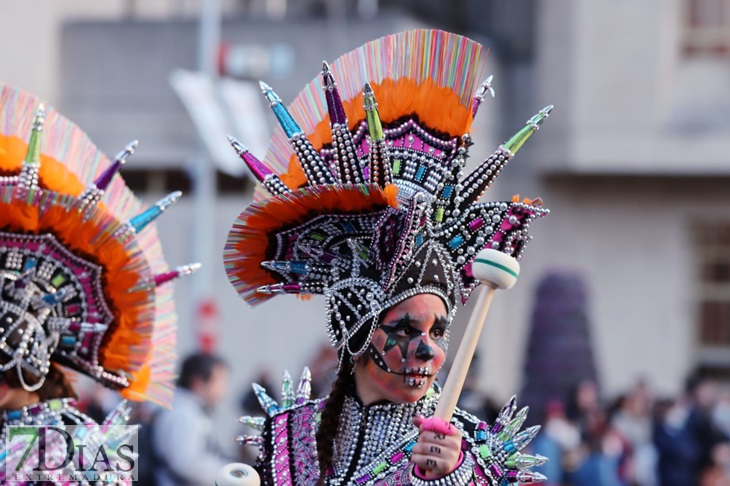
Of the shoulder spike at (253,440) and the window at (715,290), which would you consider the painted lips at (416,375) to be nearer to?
the shoulder spike at (253,440)

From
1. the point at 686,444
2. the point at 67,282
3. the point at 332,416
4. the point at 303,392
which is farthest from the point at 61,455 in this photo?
the point at 686,444

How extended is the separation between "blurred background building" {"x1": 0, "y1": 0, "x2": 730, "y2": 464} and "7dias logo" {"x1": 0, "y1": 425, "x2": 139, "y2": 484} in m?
11.0

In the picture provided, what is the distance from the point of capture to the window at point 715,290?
18.3m

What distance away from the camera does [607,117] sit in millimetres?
17781

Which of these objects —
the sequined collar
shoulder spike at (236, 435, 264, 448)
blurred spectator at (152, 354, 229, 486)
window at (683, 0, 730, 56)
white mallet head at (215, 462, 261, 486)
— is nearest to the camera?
white mallet head at (215, 462, 261, 486)

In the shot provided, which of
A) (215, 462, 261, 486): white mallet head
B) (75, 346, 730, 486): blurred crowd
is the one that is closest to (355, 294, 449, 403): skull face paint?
(215, 462, 261, 486): white mallet head

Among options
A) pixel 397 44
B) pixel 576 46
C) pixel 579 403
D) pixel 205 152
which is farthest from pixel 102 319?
pixel 576 46

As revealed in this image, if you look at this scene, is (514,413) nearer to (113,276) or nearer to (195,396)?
(113,276)

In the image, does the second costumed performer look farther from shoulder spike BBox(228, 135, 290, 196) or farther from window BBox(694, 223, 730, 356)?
window BBox(694, 223, 730, 356)

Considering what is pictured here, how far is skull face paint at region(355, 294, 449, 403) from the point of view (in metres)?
4.05

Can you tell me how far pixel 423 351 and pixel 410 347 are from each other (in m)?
0.04

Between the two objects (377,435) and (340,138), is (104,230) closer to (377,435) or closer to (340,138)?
(340,138)

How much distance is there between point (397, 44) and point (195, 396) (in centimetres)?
416

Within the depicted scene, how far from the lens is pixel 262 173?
14.4ft
